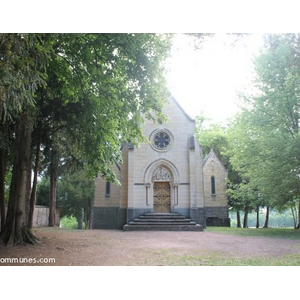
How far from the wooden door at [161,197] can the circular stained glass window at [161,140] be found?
238 centimetres

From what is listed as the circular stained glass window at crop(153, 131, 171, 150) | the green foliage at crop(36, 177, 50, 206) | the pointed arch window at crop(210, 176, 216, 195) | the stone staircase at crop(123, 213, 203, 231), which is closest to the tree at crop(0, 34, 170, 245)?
the stone staircase at crop(123, 213, 203, 231)

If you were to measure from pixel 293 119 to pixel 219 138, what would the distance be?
1726 centimetres

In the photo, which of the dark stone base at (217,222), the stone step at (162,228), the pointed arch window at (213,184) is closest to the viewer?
the stone step at (162,228)

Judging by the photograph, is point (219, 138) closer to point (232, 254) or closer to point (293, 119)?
Answer: point (293, 119)

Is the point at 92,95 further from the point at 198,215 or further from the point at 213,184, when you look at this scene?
the point at 213,184

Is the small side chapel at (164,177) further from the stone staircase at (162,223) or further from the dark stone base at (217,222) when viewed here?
the dark stone base at (217,222)

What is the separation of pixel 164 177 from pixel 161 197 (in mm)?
1282

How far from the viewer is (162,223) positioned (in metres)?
16.2

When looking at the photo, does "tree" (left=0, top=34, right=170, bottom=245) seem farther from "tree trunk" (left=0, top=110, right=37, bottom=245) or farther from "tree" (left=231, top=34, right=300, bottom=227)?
"tree" (left=231, top=34, right=300, bottom=227)

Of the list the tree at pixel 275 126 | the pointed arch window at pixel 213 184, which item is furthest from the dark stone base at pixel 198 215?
the pointed arch window at pixel 213 184

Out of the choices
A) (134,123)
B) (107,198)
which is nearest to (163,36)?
(134,123)

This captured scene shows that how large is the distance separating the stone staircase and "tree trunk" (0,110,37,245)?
733cm

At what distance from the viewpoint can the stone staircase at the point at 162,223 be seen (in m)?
15.8

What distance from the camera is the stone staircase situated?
1577cm
